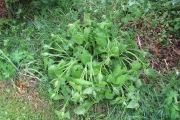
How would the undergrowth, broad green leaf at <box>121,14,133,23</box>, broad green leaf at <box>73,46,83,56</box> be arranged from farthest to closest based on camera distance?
1. broad green leaf at <box>121,14,133,23</box>
2. broad green leaf at <box>73,46,83,56</box>
3. the undergrowth

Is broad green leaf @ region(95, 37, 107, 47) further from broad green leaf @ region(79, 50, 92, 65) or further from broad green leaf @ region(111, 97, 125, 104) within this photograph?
broad green leaf @ region(111, 97, 125, 104)

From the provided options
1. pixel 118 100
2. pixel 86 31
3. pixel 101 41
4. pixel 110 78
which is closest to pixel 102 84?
pixel 110 78

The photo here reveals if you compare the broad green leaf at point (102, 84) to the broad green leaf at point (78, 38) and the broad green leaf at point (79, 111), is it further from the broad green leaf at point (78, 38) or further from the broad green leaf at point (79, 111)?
the broad green leaf at point (78, 38)

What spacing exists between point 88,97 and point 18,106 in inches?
25.3

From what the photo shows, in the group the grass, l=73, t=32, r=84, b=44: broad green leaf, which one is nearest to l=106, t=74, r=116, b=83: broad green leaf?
l=73, t=32, r=84, b=44: broad green leaf

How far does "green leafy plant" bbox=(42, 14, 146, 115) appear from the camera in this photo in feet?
7.22

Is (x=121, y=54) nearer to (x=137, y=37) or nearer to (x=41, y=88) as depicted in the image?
(x=137, y=37)

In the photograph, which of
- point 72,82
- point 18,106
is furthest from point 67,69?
point 18,106

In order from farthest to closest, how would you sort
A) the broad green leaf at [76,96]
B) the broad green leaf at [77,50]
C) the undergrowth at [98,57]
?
1. the broad green leaf at [77,50]
2. the undergrowth at [98,57]
3. the broad green leaf at [76,96]

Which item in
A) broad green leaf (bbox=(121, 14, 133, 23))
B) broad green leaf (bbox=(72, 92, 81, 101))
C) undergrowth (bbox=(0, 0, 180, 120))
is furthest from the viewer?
broad green leaf (bbox=(121, 14, 133, 23))

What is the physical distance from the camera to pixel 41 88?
2518mm

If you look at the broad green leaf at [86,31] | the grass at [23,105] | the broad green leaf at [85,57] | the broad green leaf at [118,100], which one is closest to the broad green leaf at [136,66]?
the broad green leaf at [118,100]

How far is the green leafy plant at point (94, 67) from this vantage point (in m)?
2.20

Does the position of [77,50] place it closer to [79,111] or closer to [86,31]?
[86,31]
